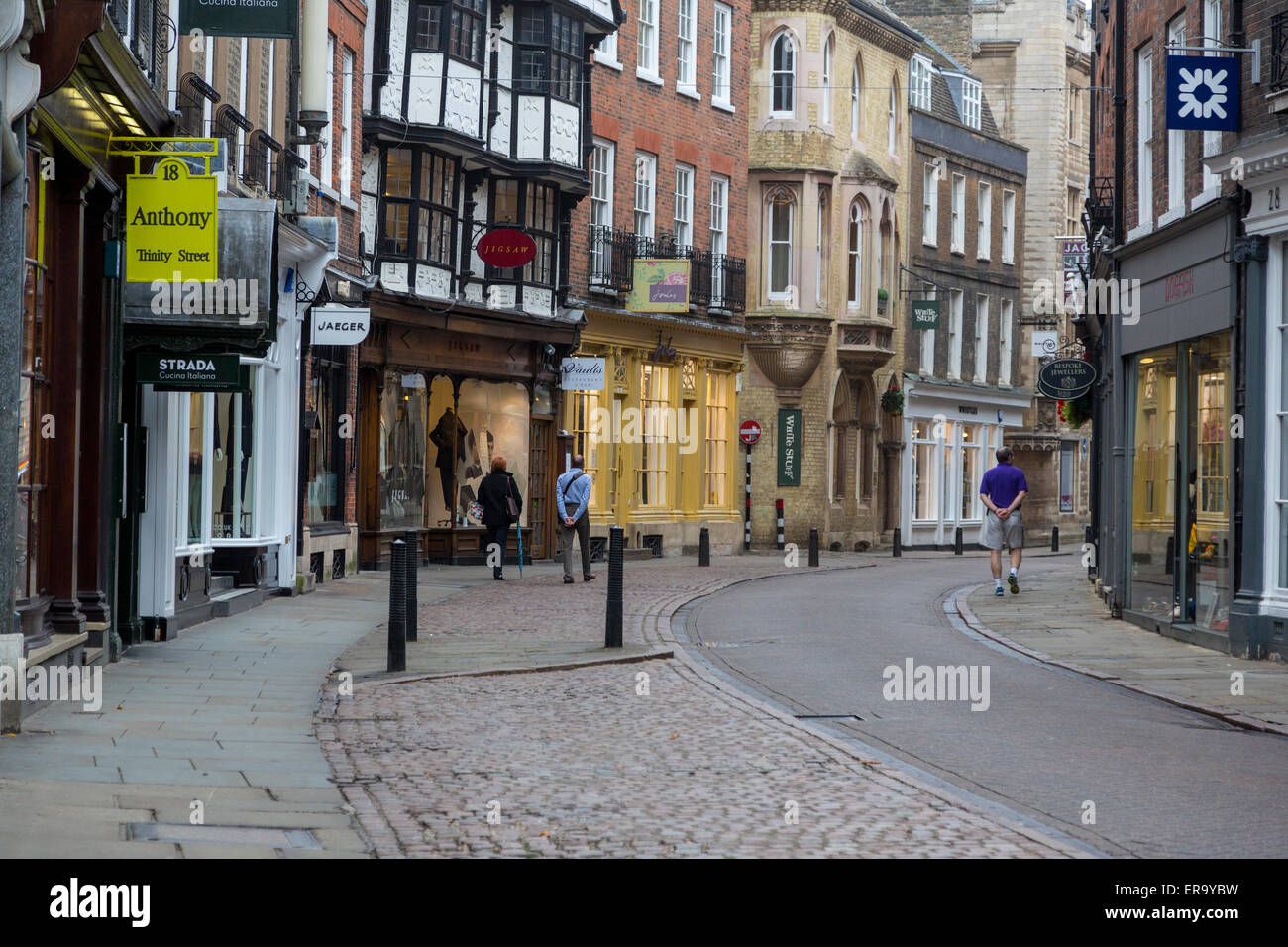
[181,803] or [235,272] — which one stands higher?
[235,272]

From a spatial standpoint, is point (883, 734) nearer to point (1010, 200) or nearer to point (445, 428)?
point (445, 428)

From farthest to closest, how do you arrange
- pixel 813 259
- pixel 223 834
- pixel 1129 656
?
1. pixel 813 259
2. pixel 1129 656
3. pixel 223 834

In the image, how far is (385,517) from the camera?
2889 cm

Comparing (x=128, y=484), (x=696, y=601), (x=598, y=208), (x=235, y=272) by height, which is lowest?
(x=696, y=601)

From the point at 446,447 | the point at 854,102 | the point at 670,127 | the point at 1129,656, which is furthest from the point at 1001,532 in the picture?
the point at 854,102

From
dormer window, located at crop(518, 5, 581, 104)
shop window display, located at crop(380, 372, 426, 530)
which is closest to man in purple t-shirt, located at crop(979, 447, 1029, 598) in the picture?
shop window display, located at crop(380, 372, 426, 530)

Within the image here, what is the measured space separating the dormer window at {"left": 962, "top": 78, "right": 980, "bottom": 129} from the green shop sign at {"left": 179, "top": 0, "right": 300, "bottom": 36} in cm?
3976

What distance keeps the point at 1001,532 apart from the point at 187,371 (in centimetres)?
1330

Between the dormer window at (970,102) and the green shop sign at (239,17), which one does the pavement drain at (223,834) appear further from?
the dormer window at (970,102)

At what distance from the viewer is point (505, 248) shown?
99.3 ft

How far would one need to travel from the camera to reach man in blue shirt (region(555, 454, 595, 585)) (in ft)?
85.1

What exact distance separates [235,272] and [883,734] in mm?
6964

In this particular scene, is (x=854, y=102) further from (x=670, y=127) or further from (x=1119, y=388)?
(x=1119, y=388)
